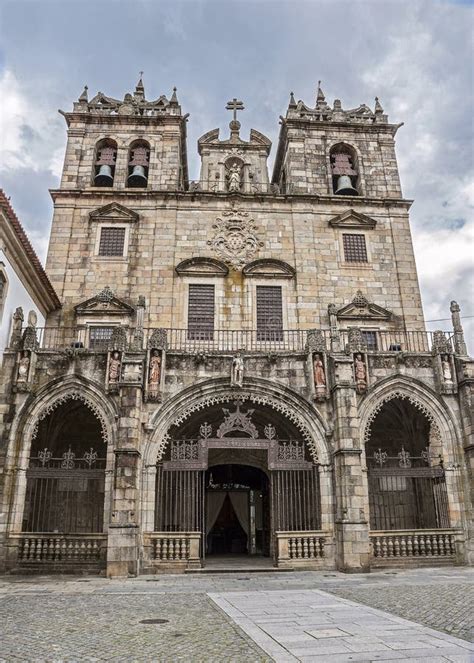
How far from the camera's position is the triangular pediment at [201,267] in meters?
21.6

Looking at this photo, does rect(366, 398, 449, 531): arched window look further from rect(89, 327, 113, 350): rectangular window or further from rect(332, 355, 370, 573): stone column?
rect(89, 327, 113, 350): rectangular window

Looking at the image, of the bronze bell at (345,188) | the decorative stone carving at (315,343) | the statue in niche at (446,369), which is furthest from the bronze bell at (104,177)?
the statue in niche at (446,369)

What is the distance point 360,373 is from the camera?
1664 centimetres

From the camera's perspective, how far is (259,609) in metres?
9.13

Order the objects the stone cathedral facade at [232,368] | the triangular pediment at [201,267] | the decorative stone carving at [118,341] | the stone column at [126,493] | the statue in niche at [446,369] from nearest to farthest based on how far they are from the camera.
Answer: the stone column at [126,493] → the stone cathedral facade at [232,368] → the decorative stone carving at [118,341] → the statue in niche at [446,369] → the triangular pediment at [201,267]

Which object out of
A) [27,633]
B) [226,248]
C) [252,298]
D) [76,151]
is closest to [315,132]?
[226,248]

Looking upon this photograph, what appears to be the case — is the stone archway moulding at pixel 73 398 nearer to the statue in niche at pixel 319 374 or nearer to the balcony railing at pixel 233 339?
the balcony railing at pixel 233 339

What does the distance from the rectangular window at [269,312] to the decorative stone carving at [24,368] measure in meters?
8.50

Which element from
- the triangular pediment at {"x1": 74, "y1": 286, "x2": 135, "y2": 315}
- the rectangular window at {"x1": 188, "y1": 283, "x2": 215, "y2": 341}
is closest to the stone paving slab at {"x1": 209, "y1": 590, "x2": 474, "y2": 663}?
the rectangular window at {"x1": 188, "y1": 283, "x2": 215, "y2": 341}

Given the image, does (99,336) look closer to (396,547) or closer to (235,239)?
(235,239)

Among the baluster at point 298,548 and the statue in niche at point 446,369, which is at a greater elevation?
the statue in niche at point 446,369

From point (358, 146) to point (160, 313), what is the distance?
41.8ft

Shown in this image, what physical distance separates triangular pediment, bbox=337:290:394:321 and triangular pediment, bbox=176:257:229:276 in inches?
198

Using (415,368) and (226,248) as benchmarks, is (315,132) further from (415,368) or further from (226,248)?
(415,368)
